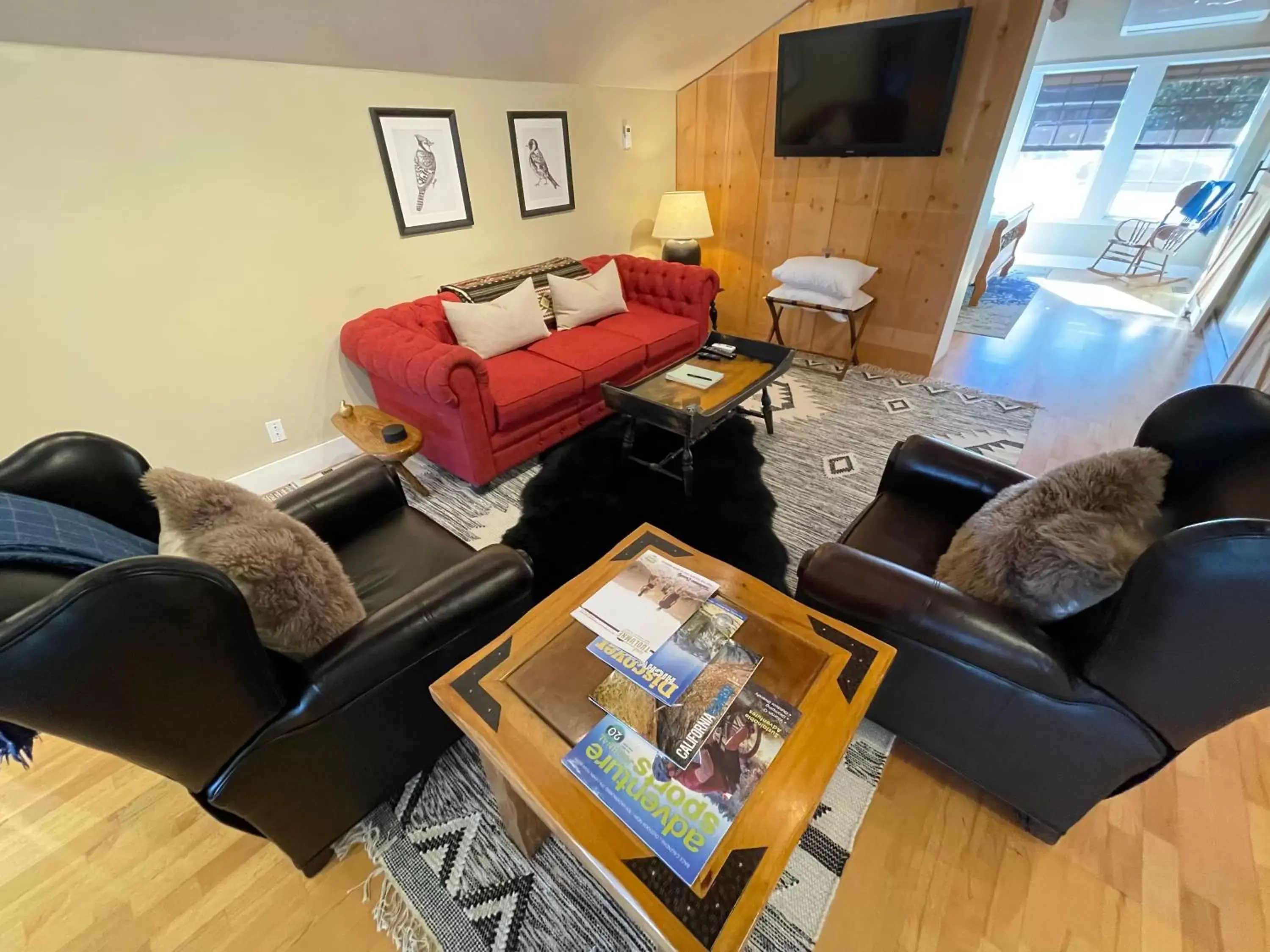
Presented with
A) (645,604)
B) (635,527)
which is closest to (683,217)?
(635,527)

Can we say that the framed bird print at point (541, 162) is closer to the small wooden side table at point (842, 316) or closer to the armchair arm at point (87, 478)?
the small wooden side table at point (842, 316)

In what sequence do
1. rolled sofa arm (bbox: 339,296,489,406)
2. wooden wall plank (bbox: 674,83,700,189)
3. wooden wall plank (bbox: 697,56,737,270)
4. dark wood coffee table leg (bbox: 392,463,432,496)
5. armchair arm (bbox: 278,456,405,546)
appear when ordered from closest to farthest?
1. armchair arm (bbox: 278,456,405,546)
2. rolled sofa arm (bbox: 339,296,489,406)
3. dark wood coffee table leg (bbox: 392,463,432,496)
4. wooden wall plank (bbox: 697,56,737,270)
5. wooden wall plank (bbox: 674,83,700,189)

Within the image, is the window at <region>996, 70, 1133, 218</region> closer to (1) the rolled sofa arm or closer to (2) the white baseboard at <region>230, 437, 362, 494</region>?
(1) the rolled sofa arm

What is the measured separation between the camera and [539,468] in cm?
A: 270

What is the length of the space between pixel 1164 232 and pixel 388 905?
853cm

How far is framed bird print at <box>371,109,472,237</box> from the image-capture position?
2.61 m

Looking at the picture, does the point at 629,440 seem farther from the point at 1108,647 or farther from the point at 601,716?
the point at 1108,647

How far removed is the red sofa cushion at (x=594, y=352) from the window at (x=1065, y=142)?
6.30 metres

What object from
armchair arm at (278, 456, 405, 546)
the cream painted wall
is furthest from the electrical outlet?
armchair arm at (278, 456, 405, 546)

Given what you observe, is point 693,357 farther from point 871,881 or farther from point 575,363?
point 871,881

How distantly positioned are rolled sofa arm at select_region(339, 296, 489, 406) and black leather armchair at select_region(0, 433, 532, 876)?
0.71 meters

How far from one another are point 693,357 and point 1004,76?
2211 millimetres

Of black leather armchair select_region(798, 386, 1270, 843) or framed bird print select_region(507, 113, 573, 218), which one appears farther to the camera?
framed bird print select_region(507, 113, 573, 218)

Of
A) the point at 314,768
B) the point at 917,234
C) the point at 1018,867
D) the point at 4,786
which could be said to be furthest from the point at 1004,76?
the point at 4,786
